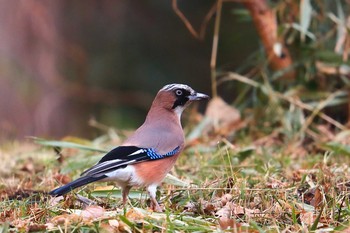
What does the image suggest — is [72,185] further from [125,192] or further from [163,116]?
[163,116]

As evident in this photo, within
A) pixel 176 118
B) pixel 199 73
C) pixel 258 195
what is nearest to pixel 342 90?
pixel 176 118

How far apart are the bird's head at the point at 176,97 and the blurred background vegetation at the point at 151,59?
6.61 feet

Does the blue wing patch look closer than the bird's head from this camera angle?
Yes

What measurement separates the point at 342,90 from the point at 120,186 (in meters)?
3.70

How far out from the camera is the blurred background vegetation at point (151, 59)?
8430 mm

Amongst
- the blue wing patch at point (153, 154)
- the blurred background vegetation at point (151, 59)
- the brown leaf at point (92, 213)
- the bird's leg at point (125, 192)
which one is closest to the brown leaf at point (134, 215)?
the brown leaf at point (92, 213)

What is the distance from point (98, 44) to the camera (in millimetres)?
13250

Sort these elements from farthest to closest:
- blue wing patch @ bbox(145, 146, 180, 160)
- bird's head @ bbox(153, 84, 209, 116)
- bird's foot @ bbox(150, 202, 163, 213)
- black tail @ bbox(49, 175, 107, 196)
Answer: bird's head @ bbox(153, 84, 209, 116) < blue wing patch @ bbox(145, 146, 180, 160) < bird's foot @ bbox(150, 202, 163, 213) < black tail @ bbox(49, 175, 107, 196)

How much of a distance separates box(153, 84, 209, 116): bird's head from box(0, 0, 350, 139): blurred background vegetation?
2.01 m

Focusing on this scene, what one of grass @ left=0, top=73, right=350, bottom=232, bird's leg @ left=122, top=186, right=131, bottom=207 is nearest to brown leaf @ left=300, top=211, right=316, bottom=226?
grass @ left=0, top=73, right=350, bottom=232

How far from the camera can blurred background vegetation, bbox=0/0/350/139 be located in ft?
27.7

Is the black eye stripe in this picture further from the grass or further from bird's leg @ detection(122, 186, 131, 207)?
bird's leg @ detection(122, 186, 131, 207)

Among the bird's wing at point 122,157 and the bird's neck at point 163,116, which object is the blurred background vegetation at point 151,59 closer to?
the bird's neck at point 163,116

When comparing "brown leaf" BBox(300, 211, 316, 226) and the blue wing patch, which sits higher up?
the blue wing patch
